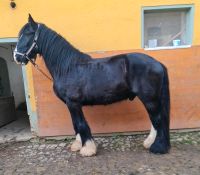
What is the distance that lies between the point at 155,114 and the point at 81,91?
46.9 inches

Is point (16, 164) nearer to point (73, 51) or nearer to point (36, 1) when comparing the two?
point (73, 51)

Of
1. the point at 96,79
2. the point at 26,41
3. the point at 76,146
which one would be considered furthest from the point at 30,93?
the point at 96,79

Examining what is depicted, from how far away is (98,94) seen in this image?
4020 millimetres

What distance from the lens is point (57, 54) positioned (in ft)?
13.5

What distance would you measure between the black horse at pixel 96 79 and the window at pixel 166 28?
116 centimetres

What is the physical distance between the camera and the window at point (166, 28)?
4.90 meters

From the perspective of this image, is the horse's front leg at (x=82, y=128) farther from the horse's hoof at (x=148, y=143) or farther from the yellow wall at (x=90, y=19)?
the yellow wall at (x=90, y=19)

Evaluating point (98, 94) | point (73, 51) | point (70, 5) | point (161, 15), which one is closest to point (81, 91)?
point (98, 94)

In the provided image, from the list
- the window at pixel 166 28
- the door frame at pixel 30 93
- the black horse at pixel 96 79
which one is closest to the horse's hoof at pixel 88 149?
the black horse at pixel 96 79

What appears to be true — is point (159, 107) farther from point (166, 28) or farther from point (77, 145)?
point (166, 28)

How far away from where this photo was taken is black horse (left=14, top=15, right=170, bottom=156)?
12.8 ft

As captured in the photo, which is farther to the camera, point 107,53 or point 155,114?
point 107,53

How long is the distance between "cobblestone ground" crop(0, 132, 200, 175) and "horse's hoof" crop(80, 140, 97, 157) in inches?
3.0

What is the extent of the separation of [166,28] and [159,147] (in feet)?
7.60
